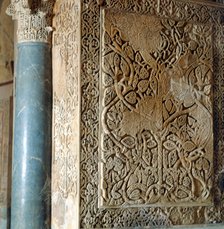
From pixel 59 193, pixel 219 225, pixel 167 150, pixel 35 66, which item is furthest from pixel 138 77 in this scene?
pixel 219 225

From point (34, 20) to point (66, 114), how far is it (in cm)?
78

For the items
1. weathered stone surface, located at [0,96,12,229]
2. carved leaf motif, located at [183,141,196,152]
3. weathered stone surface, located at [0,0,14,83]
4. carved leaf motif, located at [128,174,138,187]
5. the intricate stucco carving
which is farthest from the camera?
weathered stone surface, located at [0,0,14,83]

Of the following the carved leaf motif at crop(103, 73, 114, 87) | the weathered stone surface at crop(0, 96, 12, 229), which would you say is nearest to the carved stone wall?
the carved leaf motif at crop(103, 73, 114, 87)

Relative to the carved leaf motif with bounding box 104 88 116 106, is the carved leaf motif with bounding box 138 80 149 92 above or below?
above

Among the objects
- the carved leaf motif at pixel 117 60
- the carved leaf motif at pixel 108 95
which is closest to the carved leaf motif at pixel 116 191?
the carved leaf motif at pixel 108 95

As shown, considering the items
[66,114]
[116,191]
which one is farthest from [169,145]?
[66,114]

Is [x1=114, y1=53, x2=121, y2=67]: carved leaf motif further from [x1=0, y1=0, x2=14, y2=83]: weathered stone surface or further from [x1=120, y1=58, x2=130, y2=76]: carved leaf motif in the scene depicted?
[x1=0, y1=0, x2=14, y2=83]: weathered stone surface

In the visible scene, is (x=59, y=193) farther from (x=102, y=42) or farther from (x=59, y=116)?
(x=102, y=42)

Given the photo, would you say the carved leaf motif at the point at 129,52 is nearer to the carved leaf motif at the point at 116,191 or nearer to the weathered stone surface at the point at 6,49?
the carved leaf motif at the point at 116,191

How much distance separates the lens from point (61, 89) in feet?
11.3

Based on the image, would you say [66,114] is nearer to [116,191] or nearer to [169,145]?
[116,191]

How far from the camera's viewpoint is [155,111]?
3352 millimetres

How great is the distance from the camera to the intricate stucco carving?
3107 mm

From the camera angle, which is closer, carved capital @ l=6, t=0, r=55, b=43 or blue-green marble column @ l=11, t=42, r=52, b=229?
blue-green marble column @ l=11, t=42, r=52, b=229
